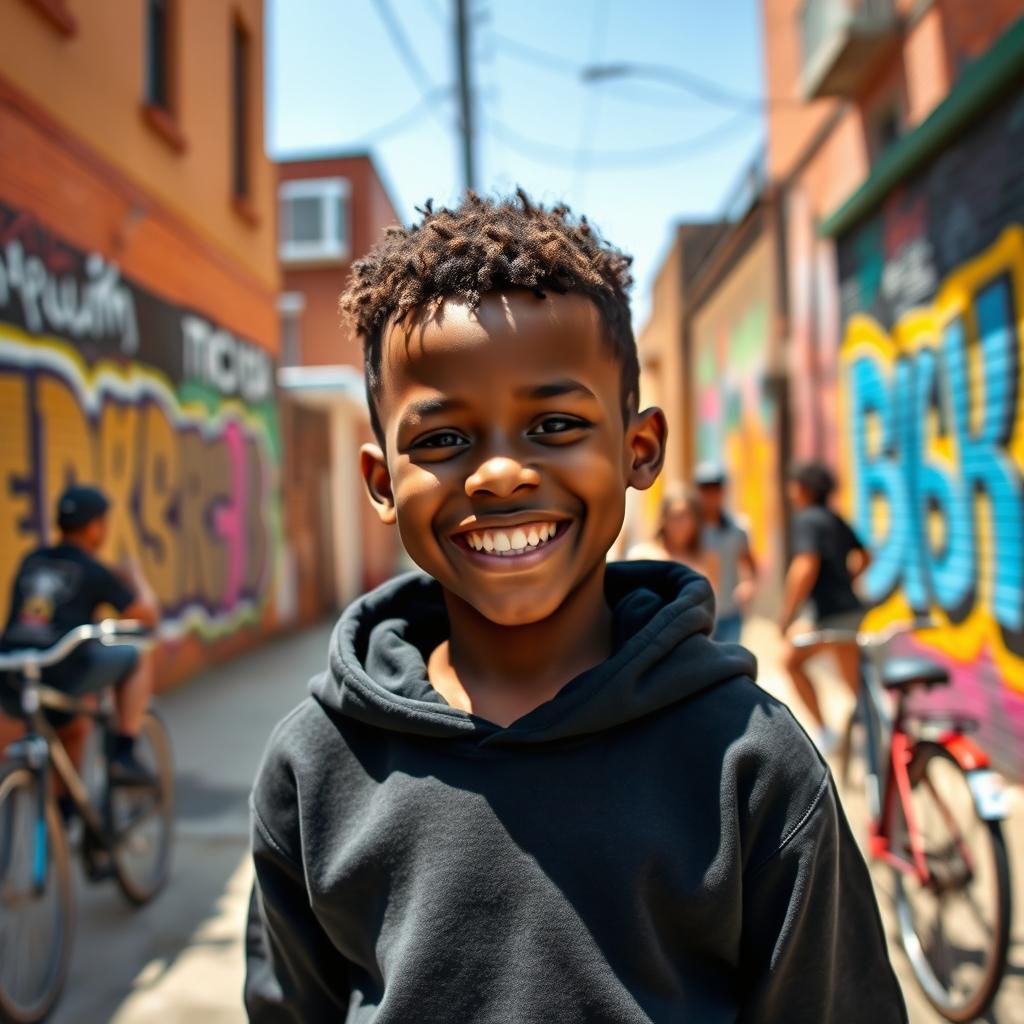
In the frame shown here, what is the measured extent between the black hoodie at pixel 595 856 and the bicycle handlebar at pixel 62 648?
2271 millimetres

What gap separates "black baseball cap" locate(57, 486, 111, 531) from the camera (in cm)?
364

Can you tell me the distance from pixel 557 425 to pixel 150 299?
24.0 ft

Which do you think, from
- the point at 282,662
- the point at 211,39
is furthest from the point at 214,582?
the point at 211,39

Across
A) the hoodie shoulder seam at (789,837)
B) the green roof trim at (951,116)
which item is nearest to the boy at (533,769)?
the hoodie shoulder seam at (789,837)

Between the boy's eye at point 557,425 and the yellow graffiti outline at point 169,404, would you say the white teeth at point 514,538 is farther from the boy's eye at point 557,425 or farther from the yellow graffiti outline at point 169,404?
the yellow graffiti outline at point 169,404

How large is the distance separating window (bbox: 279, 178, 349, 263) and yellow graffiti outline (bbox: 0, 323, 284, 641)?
31.9ft

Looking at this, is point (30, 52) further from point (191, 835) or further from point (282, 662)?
point (282, 662)

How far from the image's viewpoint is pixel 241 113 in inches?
401

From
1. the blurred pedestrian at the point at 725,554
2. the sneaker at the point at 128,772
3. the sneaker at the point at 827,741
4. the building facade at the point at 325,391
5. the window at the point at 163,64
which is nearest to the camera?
the sneaker at the point at 128,772

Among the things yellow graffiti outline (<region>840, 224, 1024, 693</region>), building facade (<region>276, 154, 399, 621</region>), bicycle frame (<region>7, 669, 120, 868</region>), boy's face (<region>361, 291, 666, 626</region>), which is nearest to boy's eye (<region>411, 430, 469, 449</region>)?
boy's face (<region>361, 291, 666, 626</region>)

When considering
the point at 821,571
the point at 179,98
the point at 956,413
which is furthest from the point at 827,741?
the point at 179,98

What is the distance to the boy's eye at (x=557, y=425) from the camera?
1.07 meters

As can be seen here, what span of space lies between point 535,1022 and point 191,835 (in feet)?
12.7

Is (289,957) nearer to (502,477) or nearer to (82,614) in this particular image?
(502,477)
